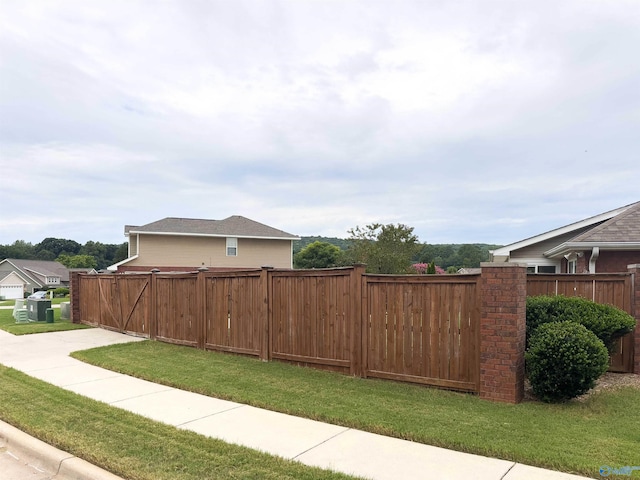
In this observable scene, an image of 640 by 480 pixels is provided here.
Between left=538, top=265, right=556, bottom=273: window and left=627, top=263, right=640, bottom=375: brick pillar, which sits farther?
left=538, top=265, right=556, bottom=273: window

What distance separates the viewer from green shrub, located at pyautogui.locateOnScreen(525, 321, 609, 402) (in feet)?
17.8

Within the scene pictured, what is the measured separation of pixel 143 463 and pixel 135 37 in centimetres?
1005

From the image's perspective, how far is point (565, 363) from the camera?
543cm

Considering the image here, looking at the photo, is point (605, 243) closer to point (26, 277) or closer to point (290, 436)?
point (290, 436)

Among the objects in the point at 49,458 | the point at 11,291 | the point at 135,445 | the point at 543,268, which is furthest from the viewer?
the point at 11,291

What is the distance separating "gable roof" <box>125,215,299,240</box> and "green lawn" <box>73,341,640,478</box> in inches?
1026

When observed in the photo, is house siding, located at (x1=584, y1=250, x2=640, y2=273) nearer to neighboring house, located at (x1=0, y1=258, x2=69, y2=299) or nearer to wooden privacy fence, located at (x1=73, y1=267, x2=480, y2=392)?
wooden privacy fence, located at (x1=73, y1=267, x2=480, y2=392)

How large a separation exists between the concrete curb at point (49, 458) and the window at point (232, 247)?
1186 inches

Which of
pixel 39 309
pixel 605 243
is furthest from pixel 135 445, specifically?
pixel 39 309

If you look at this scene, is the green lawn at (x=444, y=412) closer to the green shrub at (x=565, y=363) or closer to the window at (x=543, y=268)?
the green shrub at (x=565, y=363)

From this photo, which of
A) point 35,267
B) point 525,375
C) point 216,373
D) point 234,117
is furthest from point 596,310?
point 35,267

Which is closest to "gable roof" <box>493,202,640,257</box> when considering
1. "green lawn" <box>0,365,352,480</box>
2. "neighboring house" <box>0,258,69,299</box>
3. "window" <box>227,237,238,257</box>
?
"green lawn" <box>0,365,352,480</box>

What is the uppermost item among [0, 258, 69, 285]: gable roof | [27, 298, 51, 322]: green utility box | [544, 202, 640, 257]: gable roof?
[544, 202, 640, 257]: gable roof

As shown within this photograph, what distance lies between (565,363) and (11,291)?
2557 inches
